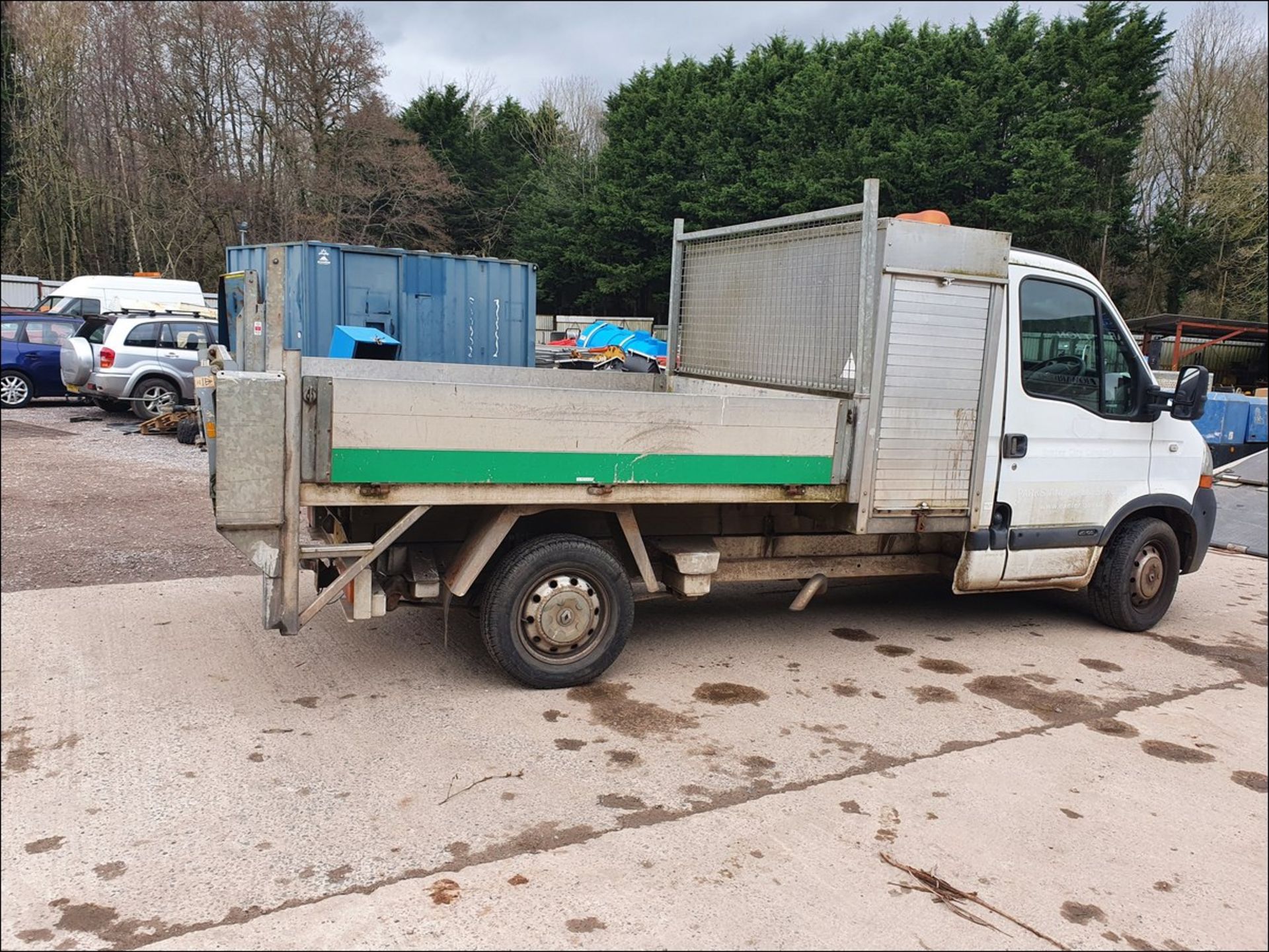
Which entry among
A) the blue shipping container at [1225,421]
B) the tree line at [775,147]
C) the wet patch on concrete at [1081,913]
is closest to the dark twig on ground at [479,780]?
the wet patch on concrete at [1081,913]

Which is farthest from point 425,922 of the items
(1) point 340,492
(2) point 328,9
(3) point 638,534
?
(2) point 328,9

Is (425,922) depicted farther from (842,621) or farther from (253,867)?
(842,621)

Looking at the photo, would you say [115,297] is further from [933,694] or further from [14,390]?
[933,694]

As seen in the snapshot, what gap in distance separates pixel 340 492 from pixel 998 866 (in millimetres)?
3010

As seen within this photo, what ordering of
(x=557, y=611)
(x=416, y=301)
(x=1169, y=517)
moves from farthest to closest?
(x=416, y=301) < (x=1169, y=517) < (x=557, y=611)

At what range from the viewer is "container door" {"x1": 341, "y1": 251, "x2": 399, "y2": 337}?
13.7 meters

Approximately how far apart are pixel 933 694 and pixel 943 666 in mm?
552

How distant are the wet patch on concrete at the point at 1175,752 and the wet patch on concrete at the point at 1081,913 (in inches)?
61.0

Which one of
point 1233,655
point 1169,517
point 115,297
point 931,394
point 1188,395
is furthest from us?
point 115,297

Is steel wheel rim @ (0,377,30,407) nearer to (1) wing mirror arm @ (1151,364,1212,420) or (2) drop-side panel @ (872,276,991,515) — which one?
(2) drop-side panel @ (872,276,991,515)

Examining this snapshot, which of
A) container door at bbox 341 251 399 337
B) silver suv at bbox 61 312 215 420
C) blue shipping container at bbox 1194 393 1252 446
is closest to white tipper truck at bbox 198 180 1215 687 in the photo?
container door at bbox 341 251 399 337

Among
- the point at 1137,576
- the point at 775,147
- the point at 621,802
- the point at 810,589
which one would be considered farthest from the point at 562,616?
the point at 775,147

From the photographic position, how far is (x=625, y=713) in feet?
15.5

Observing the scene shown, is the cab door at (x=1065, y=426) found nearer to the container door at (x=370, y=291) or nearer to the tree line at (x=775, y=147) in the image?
the container door at (x=370, y=291)
